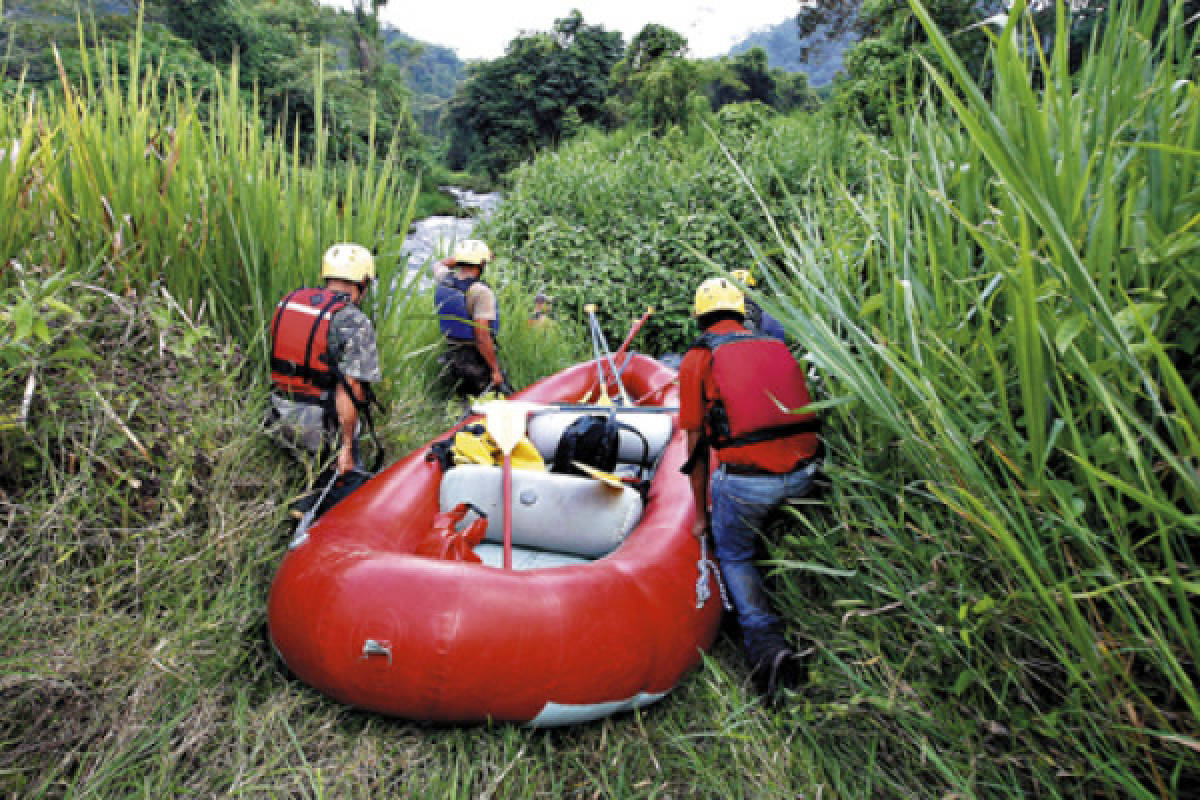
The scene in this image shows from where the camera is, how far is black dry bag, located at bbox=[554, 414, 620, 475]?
11.0ft

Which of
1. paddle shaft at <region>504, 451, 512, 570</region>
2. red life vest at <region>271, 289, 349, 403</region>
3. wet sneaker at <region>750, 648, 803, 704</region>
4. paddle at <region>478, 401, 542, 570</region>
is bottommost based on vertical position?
wet sneaker at <region>750, 648, 803, 704</region>

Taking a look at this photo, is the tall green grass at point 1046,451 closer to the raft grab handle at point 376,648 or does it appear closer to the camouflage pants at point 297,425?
the raft grab handle at point 376,648

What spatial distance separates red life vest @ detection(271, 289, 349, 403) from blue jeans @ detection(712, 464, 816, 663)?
187cm

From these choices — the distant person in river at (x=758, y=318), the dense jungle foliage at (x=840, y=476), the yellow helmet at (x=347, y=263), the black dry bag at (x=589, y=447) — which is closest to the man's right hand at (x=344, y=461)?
the dense jungle foliage at (x=840, y=476)

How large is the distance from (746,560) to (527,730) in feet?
3.67

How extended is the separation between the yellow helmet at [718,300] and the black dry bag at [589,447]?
2.86ft

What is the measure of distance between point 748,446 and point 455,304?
3.74 metres

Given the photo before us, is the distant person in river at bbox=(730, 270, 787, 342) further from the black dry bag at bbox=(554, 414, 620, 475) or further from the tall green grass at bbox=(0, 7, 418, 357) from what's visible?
the tall green grass at bbox=(0, 7, 418, 357)

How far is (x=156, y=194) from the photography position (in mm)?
2609

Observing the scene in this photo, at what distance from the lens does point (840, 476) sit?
→ 2.11m

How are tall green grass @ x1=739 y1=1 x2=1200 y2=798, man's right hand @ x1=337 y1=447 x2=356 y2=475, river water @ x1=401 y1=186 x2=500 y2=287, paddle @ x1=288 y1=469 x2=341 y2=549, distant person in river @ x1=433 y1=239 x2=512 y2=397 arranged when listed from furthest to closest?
river water @ x1=401 y1=186 x2=500 y2=287, distant person in river @ x1=433 y1=239 x2=512 y2=397, man's right hand @ x1=337 y1=447 x2=356 y2=475, paddle @ x1=288 y1=469 x2=341 y2=549, tall green grass @ x1=739 y1=1 x2=1200 y2=798

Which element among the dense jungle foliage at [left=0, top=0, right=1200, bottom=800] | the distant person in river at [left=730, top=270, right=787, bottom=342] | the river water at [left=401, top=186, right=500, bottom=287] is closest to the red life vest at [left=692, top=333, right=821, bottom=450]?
the dense jungle foliage at [left=0, top=0, right=1200, bottom=800]

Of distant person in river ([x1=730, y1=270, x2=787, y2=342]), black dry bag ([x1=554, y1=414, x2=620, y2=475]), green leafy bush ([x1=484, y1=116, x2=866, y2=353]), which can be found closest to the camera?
black dry bag ([x1=554, y1=414, x2=620, y2=475])

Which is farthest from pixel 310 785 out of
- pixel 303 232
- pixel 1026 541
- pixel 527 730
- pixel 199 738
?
pixel 303 232
